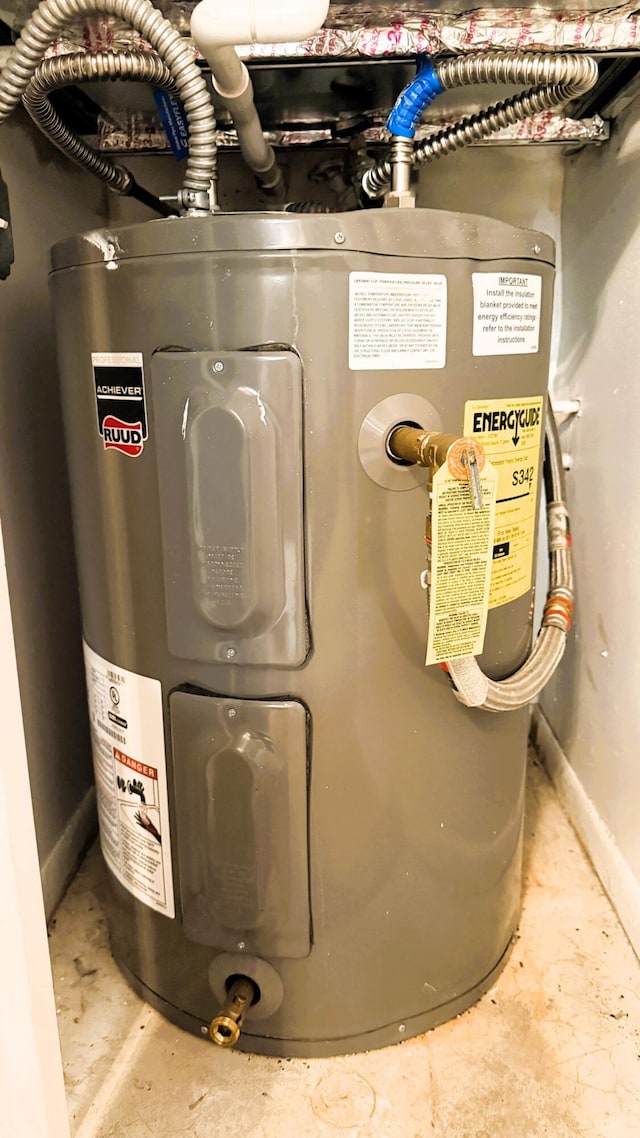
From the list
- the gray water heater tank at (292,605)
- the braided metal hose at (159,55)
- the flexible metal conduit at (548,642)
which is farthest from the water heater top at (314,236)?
the flexible metal conduit at (548,642)

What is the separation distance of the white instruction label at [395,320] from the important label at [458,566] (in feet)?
0.41

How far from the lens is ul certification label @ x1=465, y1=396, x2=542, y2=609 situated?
821mm

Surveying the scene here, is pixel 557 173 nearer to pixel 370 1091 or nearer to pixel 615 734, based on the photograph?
pixel 615 734

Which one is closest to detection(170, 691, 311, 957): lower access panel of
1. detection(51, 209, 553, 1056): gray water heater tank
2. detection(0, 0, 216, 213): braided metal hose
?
detection(51, 209, 553, 1056): gray water heater tank

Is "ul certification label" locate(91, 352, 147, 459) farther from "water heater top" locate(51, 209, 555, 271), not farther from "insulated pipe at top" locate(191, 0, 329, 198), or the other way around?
"insulated pipe at top" locate(191, 0, 329, 198)

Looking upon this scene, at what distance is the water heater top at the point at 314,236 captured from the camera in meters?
0.71

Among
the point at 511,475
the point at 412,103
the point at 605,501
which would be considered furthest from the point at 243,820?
the point at 412,103

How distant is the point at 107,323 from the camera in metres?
0.79

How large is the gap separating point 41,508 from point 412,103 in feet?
2.37

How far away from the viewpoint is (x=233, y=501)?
76cm

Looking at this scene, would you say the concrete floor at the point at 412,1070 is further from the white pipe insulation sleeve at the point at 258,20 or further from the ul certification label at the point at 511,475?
the white pipe insulation sleeve at the point at 258,20

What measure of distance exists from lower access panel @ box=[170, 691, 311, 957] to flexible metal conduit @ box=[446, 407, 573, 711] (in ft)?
0.58

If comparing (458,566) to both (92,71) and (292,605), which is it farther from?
(92,71)

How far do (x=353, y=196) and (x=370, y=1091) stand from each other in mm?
1238
